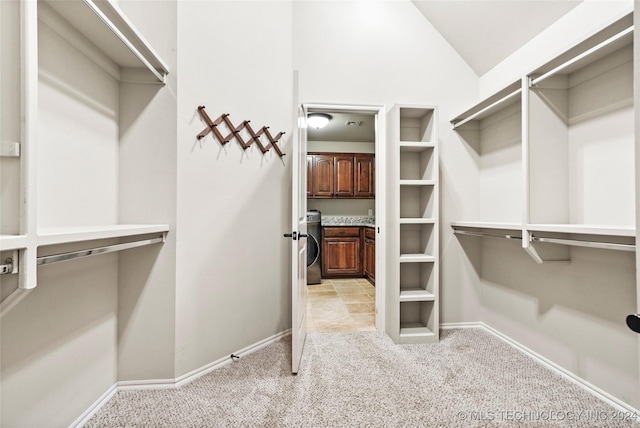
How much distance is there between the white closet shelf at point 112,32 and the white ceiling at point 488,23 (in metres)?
2.33

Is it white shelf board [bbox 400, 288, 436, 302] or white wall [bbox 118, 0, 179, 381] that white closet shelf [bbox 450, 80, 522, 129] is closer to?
white shelf board [bbox 400, 288, 436, 302]

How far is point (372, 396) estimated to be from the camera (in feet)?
5.16

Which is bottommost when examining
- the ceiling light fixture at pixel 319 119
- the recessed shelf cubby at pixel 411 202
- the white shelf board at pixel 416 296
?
the white shelf board at pixel 416 296

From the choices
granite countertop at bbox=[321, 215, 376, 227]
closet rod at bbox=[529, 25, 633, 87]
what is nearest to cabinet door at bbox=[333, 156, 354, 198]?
granite countertop at bbox=[321, 215, 376, 227]

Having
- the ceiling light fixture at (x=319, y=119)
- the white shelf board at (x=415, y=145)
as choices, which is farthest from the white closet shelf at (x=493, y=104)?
the ceiling light fixture at (x=319, y=119)

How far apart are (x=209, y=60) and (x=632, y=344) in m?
2.88

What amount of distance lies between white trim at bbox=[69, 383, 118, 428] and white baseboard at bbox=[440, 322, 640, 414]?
2.53m

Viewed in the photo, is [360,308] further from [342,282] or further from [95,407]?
[95,407]

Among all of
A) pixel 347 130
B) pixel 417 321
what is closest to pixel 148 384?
pixel 417 321

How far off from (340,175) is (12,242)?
4519 millimetres

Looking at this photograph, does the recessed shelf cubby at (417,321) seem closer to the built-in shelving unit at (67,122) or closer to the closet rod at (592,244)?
the closet rod at (592,244)

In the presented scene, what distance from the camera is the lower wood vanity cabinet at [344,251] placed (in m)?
4.73

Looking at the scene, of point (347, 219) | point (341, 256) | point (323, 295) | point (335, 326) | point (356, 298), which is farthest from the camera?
point (347, 219)

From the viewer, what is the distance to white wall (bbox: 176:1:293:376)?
1677mm
